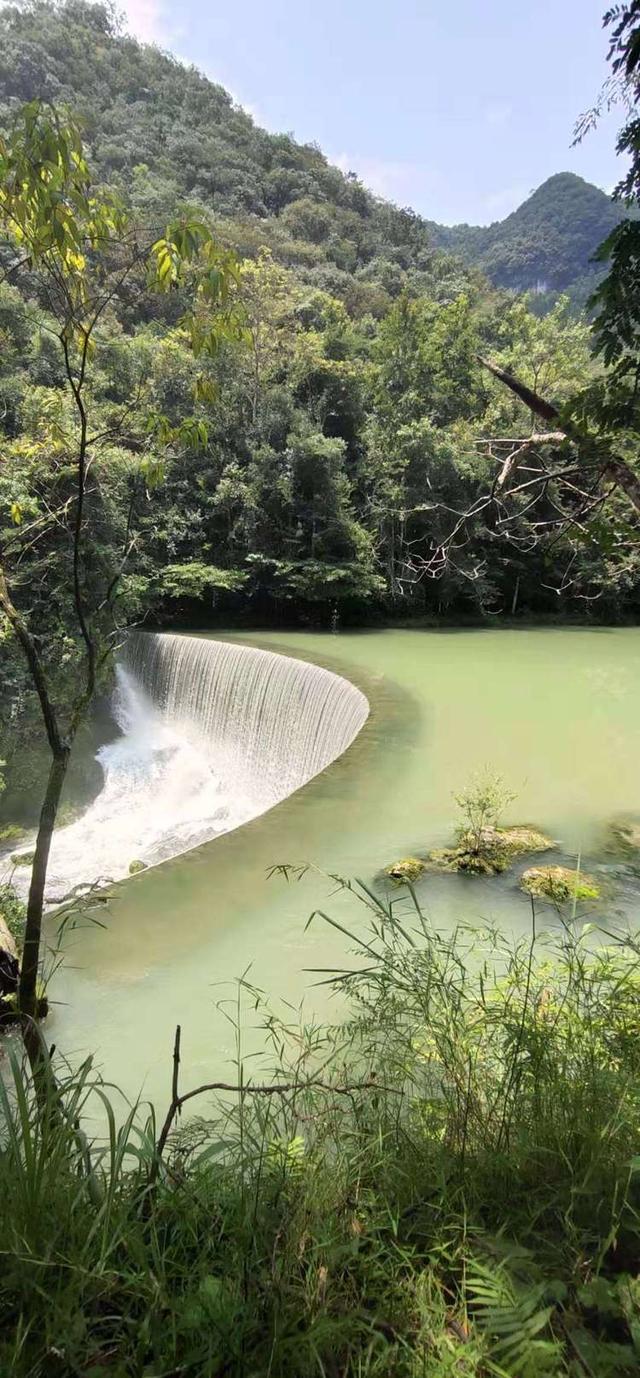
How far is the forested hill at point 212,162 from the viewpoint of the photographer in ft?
94.3

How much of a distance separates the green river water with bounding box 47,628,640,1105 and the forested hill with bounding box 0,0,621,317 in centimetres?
2293

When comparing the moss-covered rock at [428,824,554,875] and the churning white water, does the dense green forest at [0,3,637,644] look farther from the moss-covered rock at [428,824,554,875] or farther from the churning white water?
the moss-covered rock at [428,824,554,875]

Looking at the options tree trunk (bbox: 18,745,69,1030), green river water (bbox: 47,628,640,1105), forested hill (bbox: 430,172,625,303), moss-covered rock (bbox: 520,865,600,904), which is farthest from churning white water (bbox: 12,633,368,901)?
forested hill (bbox: 430,172,625,303)

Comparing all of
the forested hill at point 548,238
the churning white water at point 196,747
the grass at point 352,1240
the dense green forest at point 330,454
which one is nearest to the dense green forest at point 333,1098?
the grass at point 352,1240

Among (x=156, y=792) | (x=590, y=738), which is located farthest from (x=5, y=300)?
(x=590, y=738)

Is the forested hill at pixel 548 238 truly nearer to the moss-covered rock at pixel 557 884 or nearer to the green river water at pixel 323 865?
the green river water at pixel 323 865

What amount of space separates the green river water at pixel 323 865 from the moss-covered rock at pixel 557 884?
10cm

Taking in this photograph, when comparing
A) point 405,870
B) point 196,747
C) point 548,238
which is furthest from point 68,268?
point 548,238

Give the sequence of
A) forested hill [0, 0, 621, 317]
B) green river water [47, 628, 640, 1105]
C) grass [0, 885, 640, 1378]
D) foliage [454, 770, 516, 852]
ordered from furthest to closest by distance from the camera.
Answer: forested hill [0, 0, 621, 317]
foliage [454, 770, 516, 852]
green river water [47, 628, 640, 1105]
grass [0, 885, 640, 1378]

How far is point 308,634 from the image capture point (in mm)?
13984

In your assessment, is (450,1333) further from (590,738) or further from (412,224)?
(412,224)

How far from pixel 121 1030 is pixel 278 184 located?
43365 millimetres

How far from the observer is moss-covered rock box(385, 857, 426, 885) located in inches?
156

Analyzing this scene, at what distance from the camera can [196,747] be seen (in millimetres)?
9773
